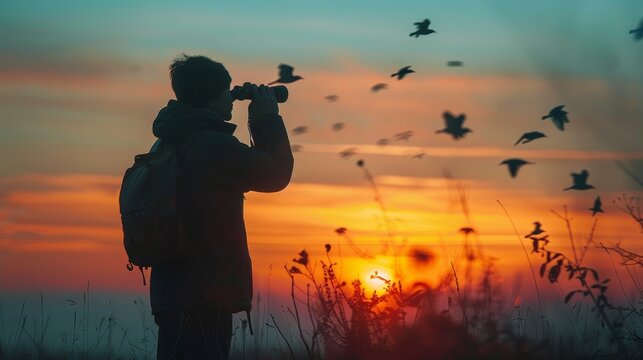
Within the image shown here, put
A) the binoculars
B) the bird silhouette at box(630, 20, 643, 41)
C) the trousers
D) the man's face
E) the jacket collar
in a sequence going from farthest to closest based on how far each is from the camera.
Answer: the binoculars, the man's face, the jacket collar, the trousers, the bird silhouette at box(630, 20, 643, 41)

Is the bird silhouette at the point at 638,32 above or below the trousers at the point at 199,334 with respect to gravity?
above

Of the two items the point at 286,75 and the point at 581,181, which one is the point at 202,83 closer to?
the point at 286,75

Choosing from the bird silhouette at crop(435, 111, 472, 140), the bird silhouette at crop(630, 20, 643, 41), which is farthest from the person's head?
the bird silhouette at crop(630, 20, 643, 41)

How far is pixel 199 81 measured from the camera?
5.73 m

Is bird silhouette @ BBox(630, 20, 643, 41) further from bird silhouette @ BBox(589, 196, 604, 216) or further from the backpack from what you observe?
the backpack

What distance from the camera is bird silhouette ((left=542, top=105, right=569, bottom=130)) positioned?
17.3ft

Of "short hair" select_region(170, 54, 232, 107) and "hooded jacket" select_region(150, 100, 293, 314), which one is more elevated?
"short hair" select_region(170, 54, 232, 107)

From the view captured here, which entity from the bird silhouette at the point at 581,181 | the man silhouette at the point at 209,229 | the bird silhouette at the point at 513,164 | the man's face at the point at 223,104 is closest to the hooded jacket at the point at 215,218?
the man silhouette at the point at 209,229

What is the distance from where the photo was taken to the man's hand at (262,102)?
583 cm

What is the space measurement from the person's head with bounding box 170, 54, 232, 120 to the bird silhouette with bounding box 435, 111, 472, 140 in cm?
140

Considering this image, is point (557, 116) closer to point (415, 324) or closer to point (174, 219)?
point (415, 324)

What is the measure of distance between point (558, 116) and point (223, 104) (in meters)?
1.95

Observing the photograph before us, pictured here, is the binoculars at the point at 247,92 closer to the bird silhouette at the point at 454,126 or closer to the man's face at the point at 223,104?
the man's face at the point at 223,104

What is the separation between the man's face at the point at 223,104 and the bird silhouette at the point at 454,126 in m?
1.38
